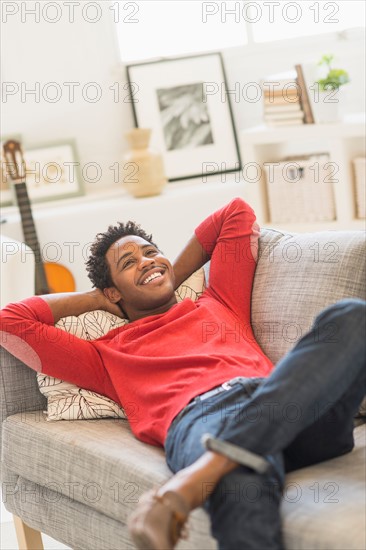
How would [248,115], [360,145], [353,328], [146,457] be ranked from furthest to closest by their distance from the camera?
[248,115] → [360,145] → [146,457] → [353,328]

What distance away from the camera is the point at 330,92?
12.0 ft

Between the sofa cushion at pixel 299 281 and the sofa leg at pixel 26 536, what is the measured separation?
2.48ft

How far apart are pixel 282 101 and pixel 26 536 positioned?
88.0 inches

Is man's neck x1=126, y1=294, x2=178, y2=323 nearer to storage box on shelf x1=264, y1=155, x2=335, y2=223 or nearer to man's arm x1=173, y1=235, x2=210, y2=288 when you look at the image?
man's arm x1=173, y1=235, x2=210, y2=288

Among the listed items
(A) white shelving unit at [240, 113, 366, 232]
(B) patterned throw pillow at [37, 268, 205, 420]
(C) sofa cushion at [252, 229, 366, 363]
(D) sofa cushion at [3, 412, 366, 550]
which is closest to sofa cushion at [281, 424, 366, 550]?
(D) sofa cushion at [3, 412, 366, 550]

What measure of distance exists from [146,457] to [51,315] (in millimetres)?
480

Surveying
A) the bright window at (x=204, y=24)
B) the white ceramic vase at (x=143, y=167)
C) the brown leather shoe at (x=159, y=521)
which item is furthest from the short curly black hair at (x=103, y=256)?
the bright window at (x=204, y=24)

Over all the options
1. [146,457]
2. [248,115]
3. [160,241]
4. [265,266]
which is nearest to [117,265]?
[265,266]

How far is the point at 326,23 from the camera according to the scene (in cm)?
423

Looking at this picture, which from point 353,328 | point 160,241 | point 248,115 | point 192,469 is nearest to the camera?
point 192,469

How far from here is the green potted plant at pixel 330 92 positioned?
365cm

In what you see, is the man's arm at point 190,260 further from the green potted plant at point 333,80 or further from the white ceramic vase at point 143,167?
the white ceramic vase at point 143,167

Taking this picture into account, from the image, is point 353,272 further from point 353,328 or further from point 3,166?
point 3,166

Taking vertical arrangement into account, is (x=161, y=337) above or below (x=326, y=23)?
below
